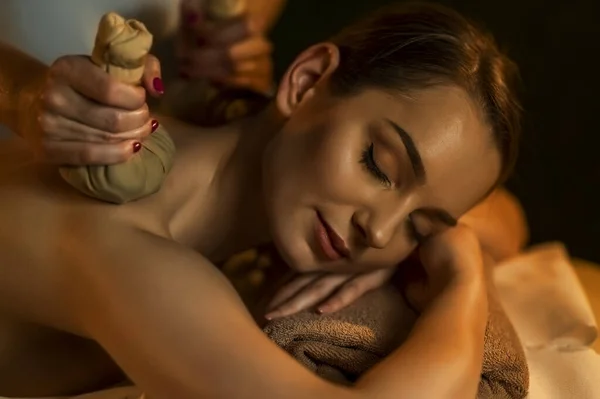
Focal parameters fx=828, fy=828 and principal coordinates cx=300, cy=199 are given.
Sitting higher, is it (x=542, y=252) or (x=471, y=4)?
(x=471, y=4)

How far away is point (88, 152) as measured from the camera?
2.50 ft

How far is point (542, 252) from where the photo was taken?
4.21ft

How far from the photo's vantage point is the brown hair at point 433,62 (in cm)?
92

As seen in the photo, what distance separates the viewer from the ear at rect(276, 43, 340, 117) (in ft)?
3.23

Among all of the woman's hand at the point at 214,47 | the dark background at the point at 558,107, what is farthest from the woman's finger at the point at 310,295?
the dark background at the point at 558,107

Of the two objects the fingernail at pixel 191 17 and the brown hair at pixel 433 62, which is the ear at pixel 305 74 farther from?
the fingernail at pixel 191 17

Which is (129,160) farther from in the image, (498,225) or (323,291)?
(498,225)

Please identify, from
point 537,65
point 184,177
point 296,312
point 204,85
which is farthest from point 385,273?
point 537,65

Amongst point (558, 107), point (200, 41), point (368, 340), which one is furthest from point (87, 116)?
point (558, 107)

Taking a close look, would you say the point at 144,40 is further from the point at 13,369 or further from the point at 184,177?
the point at 13,369

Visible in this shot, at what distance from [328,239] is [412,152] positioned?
0.44 ft

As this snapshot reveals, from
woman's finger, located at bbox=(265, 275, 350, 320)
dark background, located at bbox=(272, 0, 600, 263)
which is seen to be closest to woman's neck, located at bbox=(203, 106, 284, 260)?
woman's finger, located at bbox=(265, 275, 350, 320)

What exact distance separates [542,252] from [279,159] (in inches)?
21.3

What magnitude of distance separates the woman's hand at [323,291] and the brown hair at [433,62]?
0.68 ft
